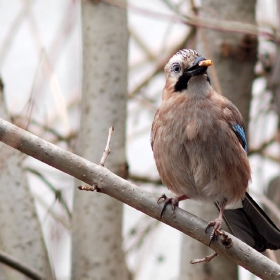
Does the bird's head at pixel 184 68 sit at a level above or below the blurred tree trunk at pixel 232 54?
below

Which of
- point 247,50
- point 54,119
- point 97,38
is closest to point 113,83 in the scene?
point 97,38

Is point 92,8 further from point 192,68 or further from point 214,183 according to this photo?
point 214,183

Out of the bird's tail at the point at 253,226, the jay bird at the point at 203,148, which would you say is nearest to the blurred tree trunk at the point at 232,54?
the bird's tail at the point at 253,226

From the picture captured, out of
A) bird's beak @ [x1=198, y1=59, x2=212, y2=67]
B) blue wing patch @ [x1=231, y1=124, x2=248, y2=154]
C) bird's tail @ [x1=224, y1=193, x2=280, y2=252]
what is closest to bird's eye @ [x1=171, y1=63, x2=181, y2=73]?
bird's beak @ [x1=198, y1=59, x2=212, y2=67]

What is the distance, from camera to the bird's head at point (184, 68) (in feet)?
11.6

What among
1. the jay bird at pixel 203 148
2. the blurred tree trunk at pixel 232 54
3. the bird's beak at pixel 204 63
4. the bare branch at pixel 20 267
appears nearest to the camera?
the bare branch at pixel 20 267

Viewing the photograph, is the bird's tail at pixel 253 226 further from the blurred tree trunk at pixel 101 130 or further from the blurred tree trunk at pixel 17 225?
the blurred tree trunk at pixel 17 225

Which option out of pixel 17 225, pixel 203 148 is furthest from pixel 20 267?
pixel 203 148

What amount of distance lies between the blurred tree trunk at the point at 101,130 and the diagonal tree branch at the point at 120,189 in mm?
857

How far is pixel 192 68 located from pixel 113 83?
1.67 feet

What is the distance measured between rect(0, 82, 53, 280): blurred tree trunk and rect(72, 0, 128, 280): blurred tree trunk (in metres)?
0.26

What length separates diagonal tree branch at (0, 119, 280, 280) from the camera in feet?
8.34

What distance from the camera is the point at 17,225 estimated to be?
11.1ft

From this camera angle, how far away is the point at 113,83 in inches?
149
